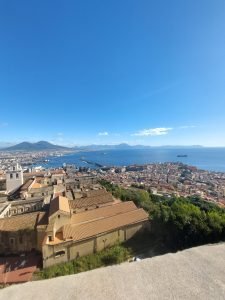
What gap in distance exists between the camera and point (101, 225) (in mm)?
16750

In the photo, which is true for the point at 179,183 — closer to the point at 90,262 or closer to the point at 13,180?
the point at 13,180

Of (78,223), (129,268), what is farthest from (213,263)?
(78,223)

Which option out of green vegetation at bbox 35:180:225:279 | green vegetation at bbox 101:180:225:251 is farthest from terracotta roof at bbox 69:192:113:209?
green vegetation at bbox 35:180:225:279

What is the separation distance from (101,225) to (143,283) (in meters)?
8.54

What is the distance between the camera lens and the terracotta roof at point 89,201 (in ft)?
72.8

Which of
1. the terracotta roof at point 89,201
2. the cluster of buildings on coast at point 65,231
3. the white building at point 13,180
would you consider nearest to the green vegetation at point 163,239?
the cluster of buildings on coast at point 65,231

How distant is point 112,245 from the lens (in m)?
16.7

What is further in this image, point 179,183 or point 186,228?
point 179,183

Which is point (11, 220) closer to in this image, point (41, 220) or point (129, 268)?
point (41, 220)

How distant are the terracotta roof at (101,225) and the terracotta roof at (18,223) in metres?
2.75

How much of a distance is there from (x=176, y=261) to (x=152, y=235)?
854 cm

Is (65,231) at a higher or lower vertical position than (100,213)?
lower

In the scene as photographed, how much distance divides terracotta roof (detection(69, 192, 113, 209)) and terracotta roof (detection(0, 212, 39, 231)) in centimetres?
526

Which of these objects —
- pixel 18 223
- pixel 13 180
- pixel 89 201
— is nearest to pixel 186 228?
pixel 89 201
